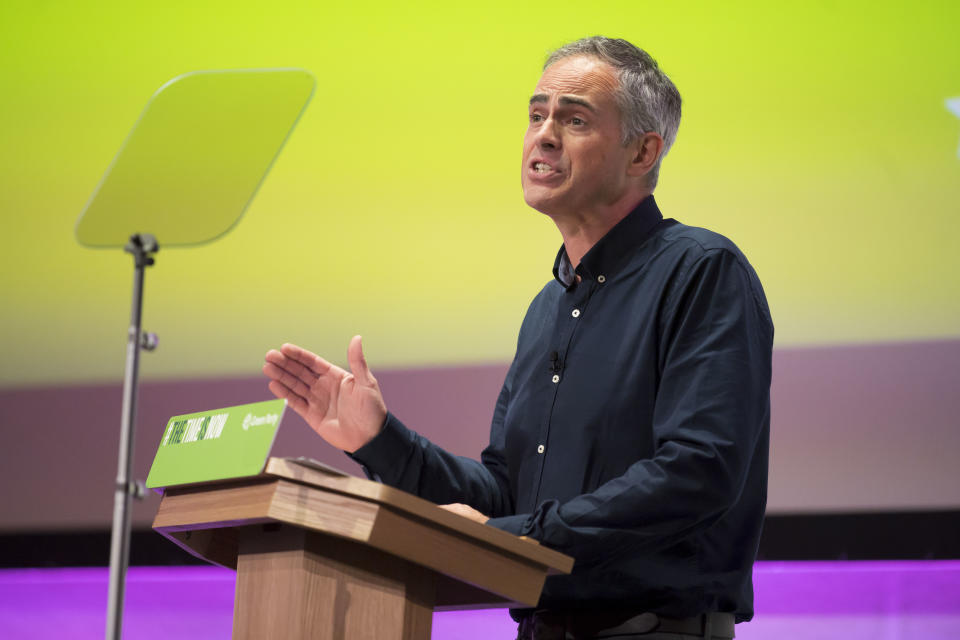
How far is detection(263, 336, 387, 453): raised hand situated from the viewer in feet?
5.96

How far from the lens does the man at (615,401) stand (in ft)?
5.17

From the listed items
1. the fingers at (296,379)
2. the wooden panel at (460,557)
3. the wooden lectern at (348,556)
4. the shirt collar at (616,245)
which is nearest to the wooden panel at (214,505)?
the wooden lectern at (348,556)

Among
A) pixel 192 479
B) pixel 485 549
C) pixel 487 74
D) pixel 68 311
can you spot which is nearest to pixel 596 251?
pixel 485 549

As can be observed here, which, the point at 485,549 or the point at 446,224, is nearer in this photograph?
→ the point at 485,549

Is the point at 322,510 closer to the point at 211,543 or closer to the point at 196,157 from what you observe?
the point at 211,543

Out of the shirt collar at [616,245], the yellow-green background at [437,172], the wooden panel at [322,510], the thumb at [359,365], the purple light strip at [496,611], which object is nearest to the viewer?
the wooden panel at [322,510]

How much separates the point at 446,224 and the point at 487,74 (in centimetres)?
51

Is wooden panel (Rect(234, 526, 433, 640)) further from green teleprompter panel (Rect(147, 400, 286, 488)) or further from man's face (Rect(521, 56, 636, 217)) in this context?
man's face (Rect(521, 56, 636, 217))

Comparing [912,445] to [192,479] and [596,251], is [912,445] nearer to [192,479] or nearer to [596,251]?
[596,251]

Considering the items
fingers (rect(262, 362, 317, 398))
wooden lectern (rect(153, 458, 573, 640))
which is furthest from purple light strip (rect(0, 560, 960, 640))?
wooden lectern (rect(153, 458, 573, 640))

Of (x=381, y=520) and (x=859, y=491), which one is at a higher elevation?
(x=859, y=491)

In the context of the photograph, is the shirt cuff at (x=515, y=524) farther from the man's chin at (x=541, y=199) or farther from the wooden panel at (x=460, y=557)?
Answer: the man's chin at (x=541, y=199)

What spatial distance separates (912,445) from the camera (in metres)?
2.96

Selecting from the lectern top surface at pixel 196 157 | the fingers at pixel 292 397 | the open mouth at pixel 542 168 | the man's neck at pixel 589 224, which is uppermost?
the open mouth at pixel 542 168
